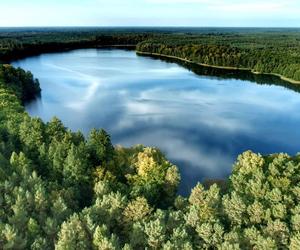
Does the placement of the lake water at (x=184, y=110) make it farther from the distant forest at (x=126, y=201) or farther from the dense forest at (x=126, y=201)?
the distant forest at (x=126, y=201)

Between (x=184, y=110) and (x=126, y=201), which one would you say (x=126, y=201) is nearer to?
(x=126, y=201)

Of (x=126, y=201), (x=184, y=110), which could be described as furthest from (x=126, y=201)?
(x=184, y=110)

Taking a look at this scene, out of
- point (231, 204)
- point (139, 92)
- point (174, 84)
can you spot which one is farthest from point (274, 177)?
point (174, 84)

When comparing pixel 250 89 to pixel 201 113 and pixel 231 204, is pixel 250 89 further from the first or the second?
pixel 231 204

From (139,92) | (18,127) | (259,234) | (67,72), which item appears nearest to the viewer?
(259,234)

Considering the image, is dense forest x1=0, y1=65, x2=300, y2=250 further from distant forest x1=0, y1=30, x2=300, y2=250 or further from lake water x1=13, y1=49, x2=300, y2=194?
lake water x1=13, y1=49, x2=300, y2=194

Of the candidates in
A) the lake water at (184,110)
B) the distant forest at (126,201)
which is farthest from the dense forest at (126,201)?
the lake water at (184,110)
